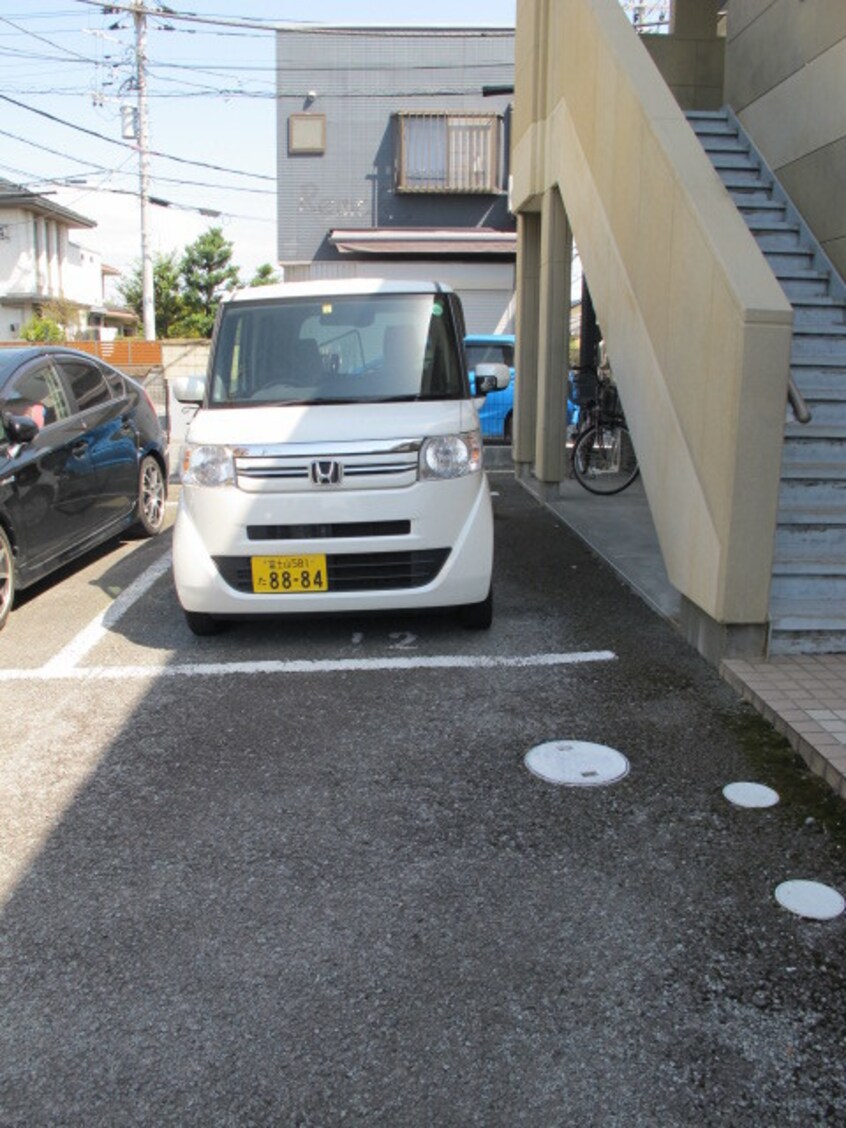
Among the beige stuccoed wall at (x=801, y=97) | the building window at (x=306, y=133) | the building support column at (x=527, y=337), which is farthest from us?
the building window at (x=306, y=133)

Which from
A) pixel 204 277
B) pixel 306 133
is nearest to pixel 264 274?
pixel 204 277

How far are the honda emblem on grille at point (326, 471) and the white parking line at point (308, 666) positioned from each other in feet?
3.04

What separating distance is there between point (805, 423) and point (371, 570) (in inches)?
86.6

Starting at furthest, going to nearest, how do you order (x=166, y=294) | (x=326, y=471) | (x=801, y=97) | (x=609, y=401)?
(x=166, y=294), (x=609, y=401), (x=801, y=97), (x=326, y=471)

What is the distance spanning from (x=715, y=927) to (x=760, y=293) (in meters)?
2.72

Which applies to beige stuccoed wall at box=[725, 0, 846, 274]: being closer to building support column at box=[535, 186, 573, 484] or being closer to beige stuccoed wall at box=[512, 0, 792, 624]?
beige stuccoed wall at box=[512, 0, 792, 624]

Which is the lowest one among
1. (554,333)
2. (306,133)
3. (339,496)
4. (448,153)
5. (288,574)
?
(288,574)

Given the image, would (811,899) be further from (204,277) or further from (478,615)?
(204,277)

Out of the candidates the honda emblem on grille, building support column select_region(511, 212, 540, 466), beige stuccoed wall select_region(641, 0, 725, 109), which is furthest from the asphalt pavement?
beige stuccoed wall select_region(641, 0, 725, 109)

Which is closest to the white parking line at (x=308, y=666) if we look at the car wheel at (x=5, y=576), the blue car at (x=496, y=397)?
the car wheel at (x=5, y=576)

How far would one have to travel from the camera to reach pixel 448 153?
22.5 meters

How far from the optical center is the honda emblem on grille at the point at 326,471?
185 inches

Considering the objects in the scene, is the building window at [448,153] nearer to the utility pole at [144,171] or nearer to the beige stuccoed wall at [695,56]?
the utility pole at [144,171]

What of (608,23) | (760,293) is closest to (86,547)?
(760,293)
